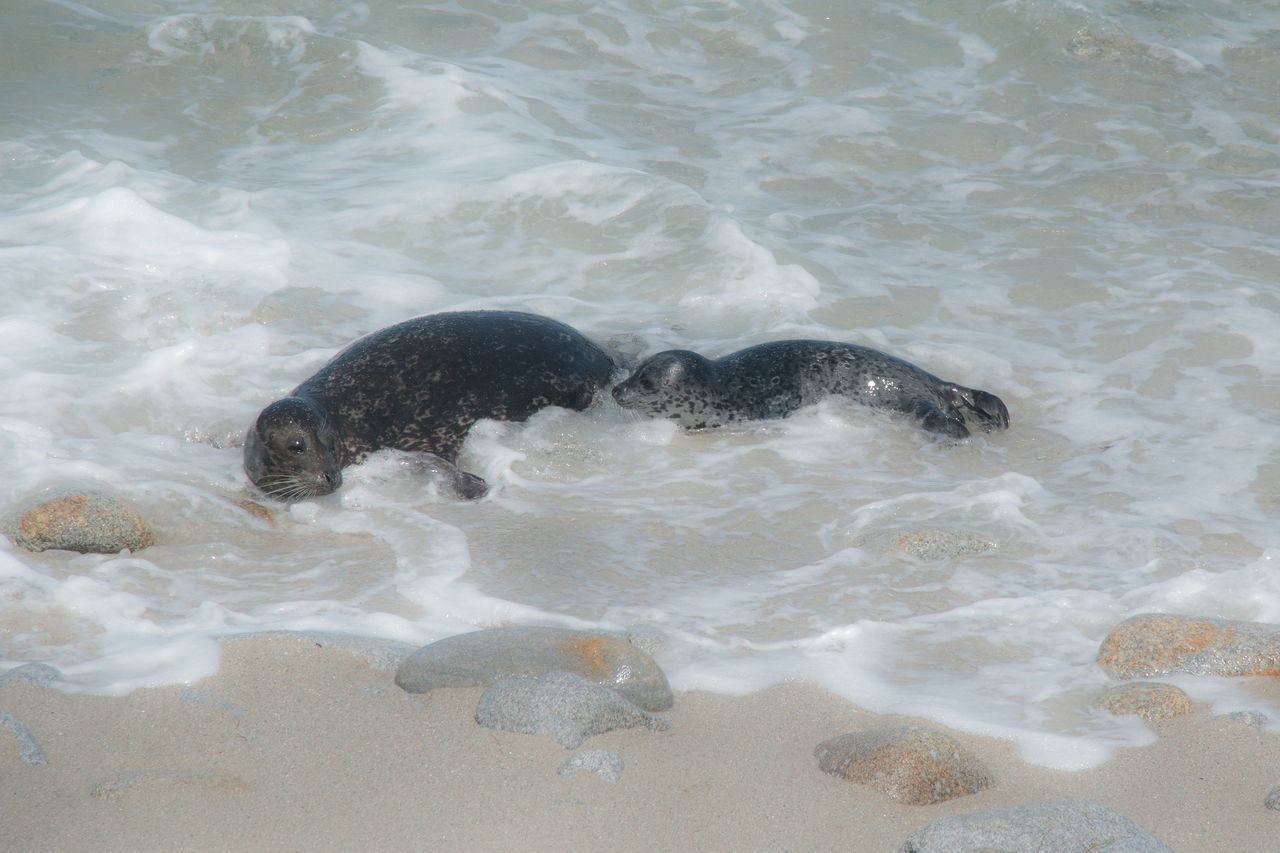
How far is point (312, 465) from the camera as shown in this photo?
488 cm

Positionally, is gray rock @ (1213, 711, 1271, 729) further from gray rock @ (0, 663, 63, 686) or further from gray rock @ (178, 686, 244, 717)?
gray rock @ (0, 663, 63, 686)

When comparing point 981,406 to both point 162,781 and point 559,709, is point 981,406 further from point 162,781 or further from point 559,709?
point 162,781

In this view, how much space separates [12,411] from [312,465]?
69.5 inches

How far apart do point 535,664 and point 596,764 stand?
466 millimetres

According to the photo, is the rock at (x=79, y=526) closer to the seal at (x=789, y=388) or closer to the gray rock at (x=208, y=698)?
the gray rock at (x=208, y=698)

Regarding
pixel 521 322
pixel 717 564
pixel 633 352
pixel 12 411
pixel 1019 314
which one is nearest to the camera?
pixel 717 564

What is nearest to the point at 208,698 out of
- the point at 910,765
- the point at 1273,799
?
the point at 910,765

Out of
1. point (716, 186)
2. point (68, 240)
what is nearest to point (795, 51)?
point (716, 186)

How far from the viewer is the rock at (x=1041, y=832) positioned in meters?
2.42

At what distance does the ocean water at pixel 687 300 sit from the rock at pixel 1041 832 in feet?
1.98

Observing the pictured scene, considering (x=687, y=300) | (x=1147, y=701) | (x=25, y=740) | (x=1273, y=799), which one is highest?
(x=1273, y=799)

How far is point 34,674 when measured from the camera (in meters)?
3.21

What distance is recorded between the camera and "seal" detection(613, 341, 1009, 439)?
19.2 feet

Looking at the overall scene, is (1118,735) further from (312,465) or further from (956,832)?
(312,465)
